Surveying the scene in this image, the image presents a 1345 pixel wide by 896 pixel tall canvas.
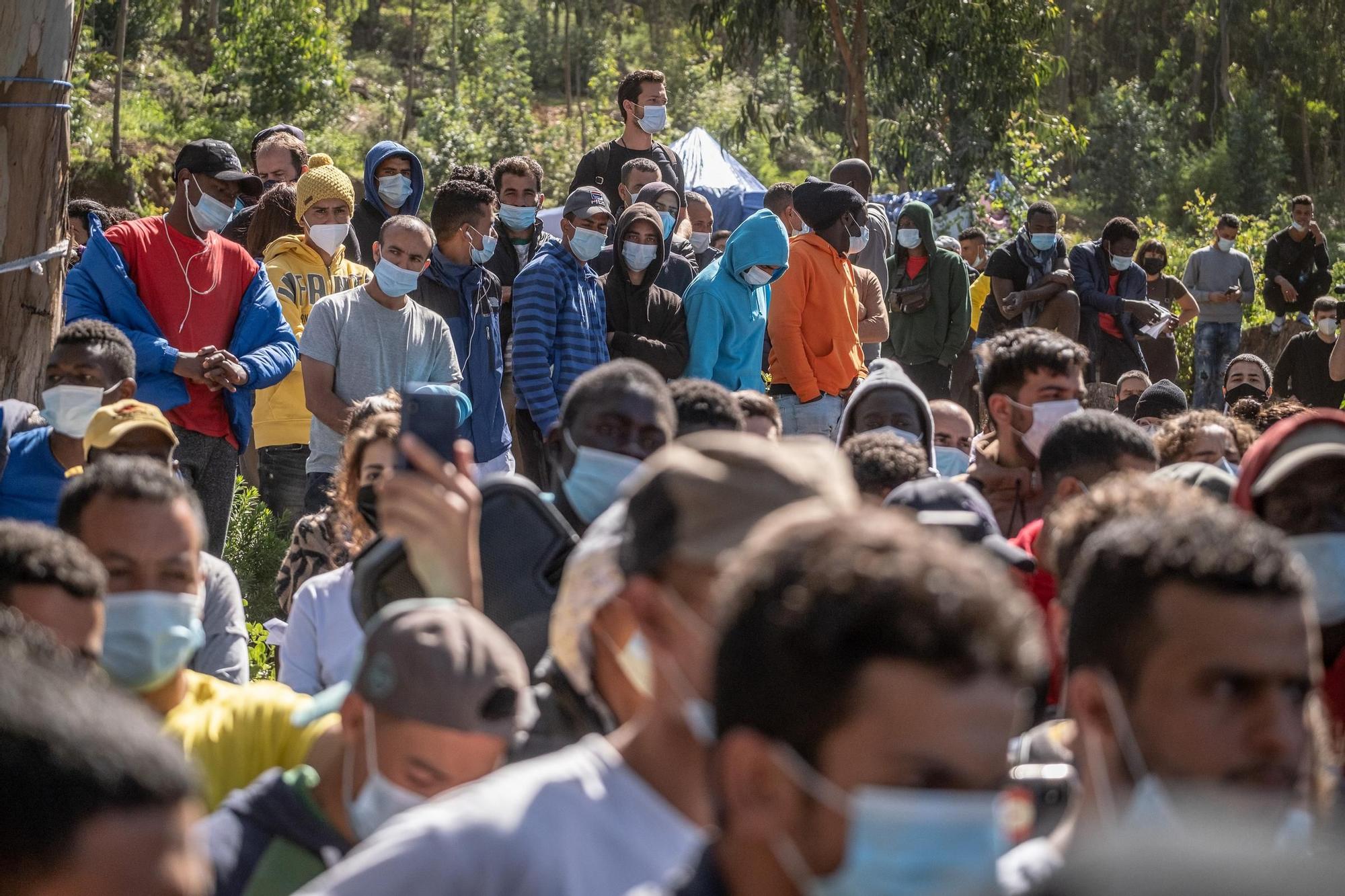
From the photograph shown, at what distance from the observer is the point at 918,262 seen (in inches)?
448

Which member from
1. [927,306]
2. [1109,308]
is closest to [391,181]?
Result: [927,306]

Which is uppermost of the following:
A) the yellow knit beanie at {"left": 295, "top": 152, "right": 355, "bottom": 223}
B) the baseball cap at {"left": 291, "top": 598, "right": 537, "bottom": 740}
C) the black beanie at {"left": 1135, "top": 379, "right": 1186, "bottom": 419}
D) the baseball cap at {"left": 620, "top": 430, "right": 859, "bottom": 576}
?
the yellow knit beanie at {"left": 295, "top": 152, "right": 355, "bottom": 223}

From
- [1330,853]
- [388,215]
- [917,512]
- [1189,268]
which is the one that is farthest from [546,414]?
[1189,268]

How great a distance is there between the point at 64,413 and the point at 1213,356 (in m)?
13.7

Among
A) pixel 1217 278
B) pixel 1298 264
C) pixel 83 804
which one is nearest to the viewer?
pixel 83 804

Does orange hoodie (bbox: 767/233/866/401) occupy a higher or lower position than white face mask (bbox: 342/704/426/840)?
higher

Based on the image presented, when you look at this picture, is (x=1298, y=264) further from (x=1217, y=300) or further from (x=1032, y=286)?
(x=1032, y=286)

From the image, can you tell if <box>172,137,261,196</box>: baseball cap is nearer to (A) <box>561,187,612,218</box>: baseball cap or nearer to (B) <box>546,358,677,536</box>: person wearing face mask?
(A) <box>561,187,612,218</box>: baseball cap

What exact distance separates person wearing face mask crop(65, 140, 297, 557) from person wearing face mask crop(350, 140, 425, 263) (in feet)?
5.26

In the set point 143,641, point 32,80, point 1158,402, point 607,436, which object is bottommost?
point 1158,402

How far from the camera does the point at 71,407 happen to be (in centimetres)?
559

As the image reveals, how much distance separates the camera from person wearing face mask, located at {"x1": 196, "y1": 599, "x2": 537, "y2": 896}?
276 centimetres

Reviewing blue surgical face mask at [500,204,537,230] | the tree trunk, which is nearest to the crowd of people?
the tree trunk

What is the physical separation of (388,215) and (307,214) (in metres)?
1.10
